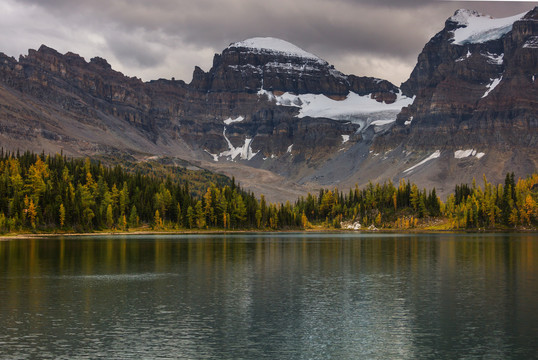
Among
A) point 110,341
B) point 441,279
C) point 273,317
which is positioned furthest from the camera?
point 441,279

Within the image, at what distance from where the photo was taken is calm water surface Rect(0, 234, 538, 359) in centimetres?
5453

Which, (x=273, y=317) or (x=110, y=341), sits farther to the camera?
(x=273, y=317)

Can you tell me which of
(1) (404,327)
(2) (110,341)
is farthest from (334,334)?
(2) (110,341)

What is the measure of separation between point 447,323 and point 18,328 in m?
42.2

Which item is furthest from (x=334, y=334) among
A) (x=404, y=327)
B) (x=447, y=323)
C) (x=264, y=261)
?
(x=264, y=261)

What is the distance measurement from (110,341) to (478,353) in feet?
105

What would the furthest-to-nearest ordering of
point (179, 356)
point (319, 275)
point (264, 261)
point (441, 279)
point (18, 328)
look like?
1. point (264, 261)
2. point (319, 275)
3. point (441, 279)
4. point (18, 328)
5. point (179, 356)

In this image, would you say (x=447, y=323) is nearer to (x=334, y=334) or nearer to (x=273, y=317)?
(x=334, y=334)

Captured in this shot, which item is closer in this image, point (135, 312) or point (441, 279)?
point (135, 312)

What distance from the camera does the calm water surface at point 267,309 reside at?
179 ft

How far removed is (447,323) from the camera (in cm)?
6400

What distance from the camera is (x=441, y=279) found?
96.4 meters

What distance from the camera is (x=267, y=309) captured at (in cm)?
7138

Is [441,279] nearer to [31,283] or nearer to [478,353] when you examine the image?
[478,353]
